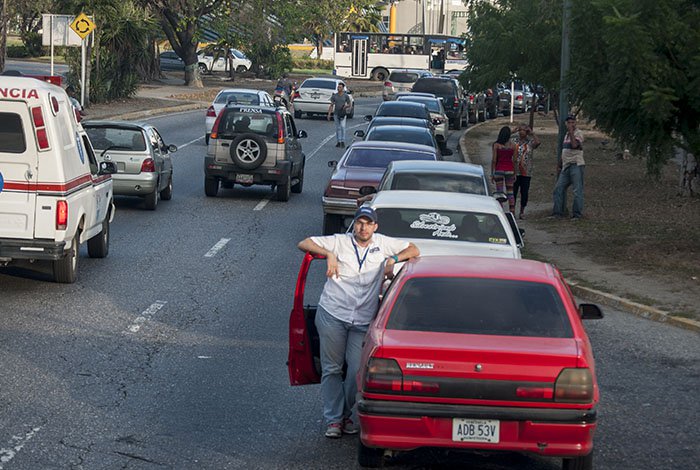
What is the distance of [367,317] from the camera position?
8.62m

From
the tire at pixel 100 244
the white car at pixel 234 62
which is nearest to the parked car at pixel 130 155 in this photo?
the tire at pixel 100 244

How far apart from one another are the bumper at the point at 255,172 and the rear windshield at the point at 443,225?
1270cm

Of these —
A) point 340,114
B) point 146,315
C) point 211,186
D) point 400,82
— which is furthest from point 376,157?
point 400,82

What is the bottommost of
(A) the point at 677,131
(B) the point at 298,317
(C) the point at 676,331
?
(C) the point at 676,331

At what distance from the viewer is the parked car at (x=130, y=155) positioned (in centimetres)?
2217

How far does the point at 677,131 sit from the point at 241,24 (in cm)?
5146

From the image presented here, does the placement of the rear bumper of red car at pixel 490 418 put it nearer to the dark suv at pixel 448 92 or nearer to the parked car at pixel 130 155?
the parked car at pixel 130 155

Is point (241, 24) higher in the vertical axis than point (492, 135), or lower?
higher

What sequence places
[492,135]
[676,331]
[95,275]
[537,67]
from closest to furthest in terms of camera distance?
[676,331] → [95,275] → [537,67] → [492,135]

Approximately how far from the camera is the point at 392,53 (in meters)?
81.4

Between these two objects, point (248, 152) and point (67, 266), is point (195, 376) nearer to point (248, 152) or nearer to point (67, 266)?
point (67, 266)

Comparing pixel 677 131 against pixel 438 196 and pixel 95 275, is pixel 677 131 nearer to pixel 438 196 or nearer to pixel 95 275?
pixel 438 196

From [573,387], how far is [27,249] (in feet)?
27.8

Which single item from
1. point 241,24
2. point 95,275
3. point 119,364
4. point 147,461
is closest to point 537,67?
point 95,275
